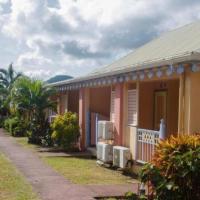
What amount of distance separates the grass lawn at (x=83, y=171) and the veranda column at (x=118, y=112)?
3.36 ft

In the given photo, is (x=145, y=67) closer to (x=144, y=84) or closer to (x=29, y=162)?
(x=144, y=84)

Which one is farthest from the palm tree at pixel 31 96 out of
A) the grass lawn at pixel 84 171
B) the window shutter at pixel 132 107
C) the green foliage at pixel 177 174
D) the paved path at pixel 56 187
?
the green foliage at pixel 177 174

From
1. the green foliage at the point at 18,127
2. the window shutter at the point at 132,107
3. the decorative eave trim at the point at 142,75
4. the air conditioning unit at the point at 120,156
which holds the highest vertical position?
the decorative eave trim at the point at 142,75

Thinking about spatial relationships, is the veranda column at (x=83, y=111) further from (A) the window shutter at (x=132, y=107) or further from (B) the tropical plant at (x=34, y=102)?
(A) the window shutter at (x=132, y=107)

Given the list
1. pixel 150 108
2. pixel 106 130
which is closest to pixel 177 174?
pixel 106 130

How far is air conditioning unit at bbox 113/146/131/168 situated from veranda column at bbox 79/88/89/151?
15.0 ft

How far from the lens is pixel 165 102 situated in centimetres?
1394

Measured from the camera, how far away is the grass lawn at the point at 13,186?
880 centimetres

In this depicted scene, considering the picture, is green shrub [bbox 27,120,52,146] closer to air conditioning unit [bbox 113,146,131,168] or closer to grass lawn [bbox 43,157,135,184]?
grass lawn [bbox 43,157,135,184]

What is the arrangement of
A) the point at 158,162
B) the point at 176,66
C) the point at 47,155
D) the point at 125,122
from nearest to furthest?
1. the point at 158,162
2. the point at 176,66
3. the point at 125,122
4. the point at 47,155

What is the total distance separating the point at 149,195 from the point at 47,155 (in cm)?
902

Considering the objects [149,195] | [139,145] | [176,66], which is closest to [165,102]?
[139,145]

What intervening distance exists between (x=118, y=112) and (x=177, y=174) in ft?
20.3

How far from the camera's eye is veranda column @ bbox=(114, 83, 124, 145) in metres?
13.1
